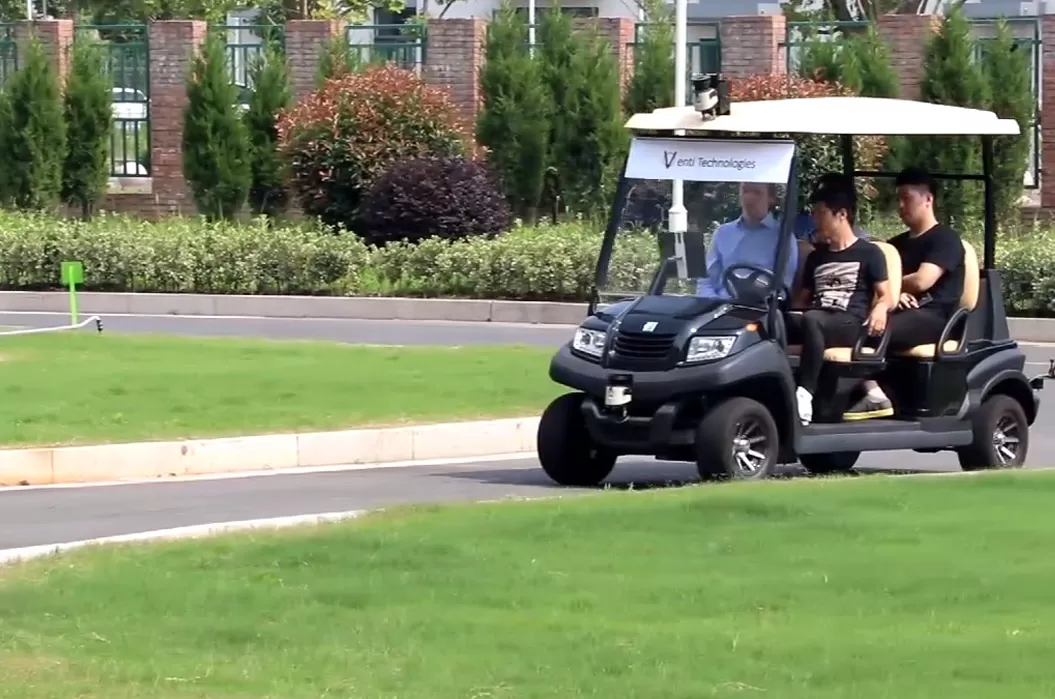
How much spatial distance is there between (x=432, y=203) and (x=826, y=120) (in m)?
16.7

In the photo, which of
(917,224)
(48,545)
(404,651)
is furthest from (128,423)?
(404,651)

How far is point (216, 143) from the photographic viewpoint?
107 ft

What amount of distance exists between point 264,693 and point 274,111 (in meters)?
27.0

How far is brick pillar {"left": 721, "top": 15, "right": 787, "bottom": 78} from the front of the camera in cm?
3158

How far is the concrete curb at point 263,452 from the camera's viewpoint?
12430mm

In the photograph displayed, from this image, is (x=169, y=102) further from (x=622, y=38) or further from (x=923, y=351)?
(x=923, y=351)

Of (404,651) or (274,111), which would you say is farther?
(274,111)

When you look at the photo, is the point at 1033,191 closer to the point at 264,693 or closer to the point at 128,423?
the point at 128,423

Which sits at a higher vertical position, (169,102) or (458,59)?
(458,59)

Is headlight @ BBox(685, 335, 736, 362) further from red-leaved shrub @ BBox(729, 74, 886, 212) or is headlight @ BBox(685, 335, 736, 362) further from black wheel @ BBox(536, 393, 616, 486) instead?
red-leaved shrub @ BBox(729, 74, 886, 212)

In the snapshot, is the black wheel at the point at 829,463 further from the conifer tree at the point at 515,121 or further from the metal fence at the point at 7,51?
the metal fence at the point at 7,51

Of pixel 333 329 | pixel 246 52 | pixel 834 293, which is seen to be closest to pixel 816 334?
pixel 834 293

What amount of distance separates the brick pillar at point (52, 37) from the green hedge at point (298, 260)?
20.0 ft

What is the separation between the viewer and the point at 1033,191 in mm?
30844
